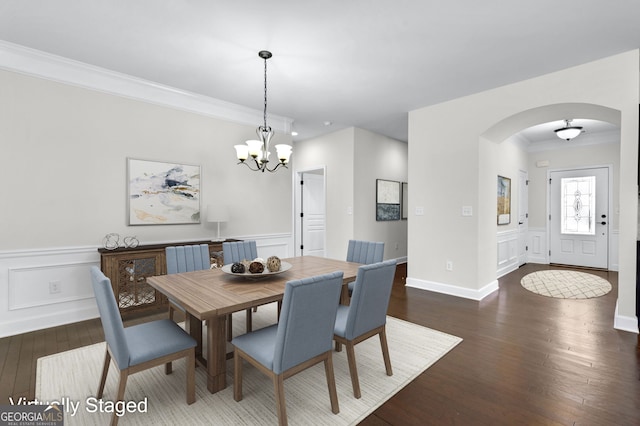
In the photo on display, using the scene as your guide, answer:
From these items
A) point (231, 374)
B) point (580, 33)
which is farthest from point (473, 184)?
point (231, 374)

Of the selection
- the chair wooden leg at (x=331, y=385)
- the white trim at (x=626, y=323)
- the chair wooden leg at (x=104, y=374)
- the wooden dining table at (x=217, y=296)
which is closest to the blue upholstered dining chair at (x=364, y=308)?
the chair wooden leg at (x=331, y=385)

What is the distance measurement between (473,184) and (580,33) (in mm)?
1840

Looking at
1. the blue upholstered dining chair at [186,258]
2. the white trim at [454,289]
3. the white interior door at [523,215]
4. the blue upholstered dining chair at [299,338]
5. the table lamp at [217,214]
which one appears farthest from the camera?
the white interior door at [523,215]

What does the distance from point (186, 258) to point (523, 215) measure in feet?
22.0

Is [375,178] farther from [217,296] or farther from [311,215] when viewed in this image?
[217,296]

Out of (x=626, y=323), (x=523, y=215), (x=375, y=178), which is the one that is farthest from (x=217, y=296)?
(x=523, y=215)

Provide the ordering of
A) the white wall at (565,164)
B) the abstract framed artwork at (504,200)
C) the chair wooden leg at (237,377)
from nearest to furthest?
the chair wooden leg at (237,377) → the abstract framed artwork at (504,200) → the white wall at (565,164)

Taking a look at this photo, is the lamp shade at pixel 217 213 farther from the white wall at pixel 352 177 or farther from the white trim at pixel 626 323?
the white trim at pixel 626 323

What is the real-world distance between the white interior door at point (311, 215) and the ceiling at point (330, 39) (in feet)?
9.45

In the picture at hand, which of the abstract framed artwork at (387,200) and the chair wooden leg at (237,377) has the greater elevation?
the abstract framed artwork at (387,200)

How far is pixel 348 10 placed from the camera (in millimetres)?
2279

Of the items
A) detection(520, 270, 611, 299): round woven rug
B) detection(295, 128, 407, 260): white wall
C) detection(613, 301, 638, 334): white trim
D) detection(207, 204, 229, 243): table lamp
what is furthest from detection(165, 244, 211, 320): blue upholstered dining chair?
detection(520, 270, 611, 299): round woven rug

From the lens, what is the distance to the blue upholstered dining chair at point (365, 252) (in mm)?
3025

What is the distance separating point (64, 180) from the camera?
10.2 feet
